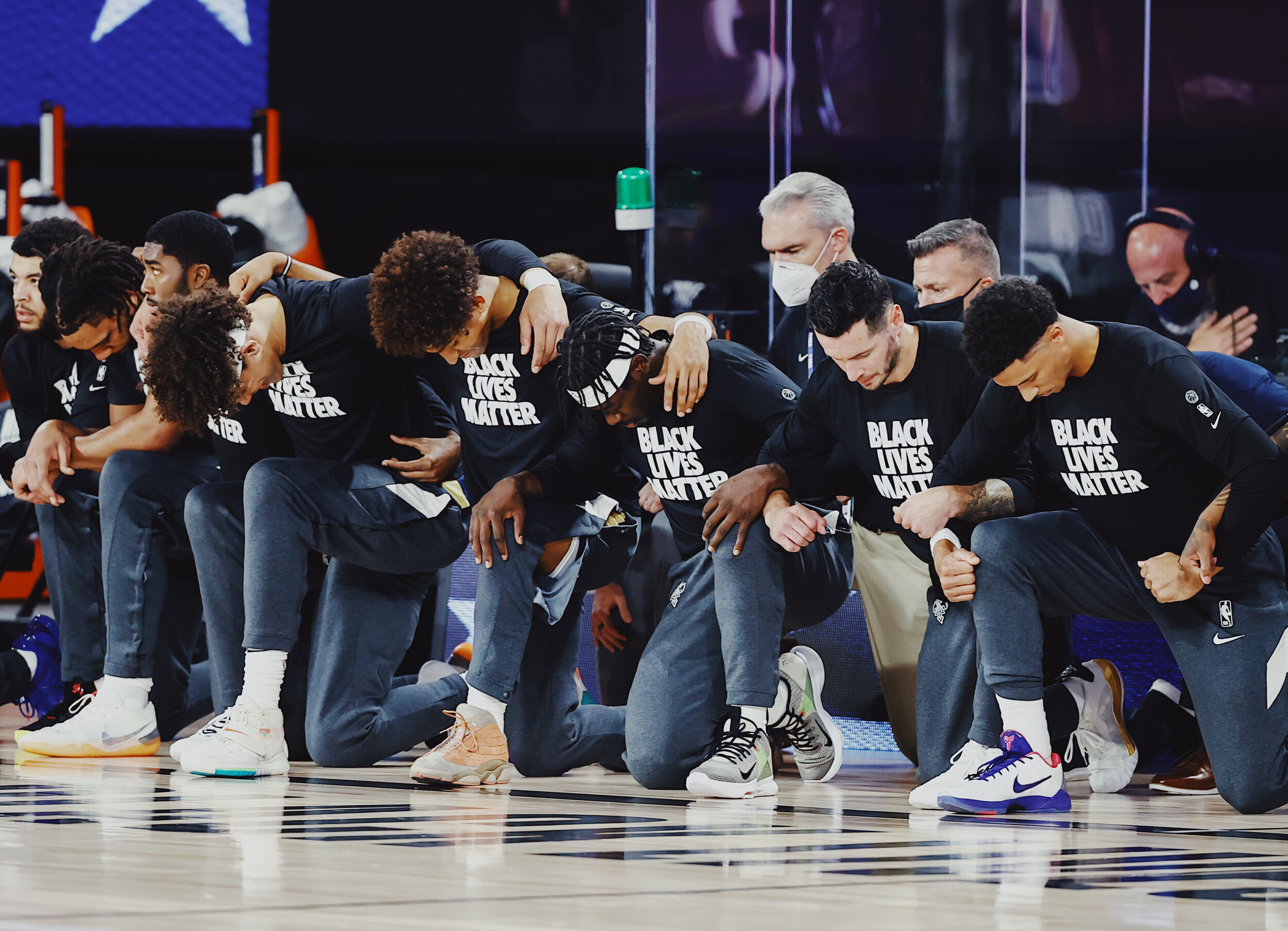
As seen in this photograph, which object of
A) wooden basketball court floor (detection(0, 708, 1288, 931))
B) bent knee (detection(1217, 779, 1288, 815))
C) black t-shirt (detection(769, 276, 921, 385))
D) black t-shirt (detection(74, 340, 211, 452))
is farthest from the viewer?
black t-shirt (detection(769, 276, 921, 385))

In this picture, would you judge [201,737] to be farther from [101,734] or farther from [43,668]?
[43,668]

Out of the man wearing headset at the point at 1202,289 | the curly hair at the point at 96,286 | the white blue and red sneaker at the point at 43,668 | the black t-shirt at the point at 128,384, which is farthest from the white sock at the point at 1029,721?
the man wearing headset at the point at 1202,289

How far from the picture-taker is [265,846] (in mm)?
1873

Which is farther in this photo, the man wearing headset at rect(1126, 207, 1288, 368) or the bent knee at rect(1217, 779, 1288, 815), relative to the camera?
the man wearing headset at rect(1126, 207, 1288, 368)

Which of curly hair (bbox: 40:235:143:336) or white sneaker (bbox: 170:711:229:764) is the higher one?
curly hair (bbox: 40:235:143:336)

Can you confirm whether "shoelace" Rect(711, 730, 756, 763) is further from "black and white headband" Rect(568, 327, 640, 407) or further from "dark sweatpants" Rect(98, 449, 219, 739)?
"dark sweatpants" Rect(98, 449, 219, 739)

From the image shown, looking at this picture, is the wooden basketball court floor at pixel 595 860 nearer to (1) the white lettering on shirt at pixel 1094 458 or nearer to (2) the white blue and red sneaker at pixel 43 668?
(1) the white lettering on shirt at pixel 1094 458

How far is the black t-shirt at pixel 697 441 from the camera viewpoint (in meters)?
2.94

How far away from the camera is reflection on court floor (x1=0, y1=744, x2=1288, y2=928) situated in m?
1.42

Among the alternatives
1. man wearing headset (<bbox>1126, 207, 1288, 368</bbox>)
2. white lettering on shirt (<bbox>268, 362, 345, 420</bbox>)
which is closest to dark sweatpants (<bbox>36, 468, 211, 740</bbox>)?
white lettering on shirt (<bbox>268, 362, 345, 420</bbox>)

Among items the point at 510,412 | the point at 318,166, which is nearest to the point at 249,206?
the point at 318,166

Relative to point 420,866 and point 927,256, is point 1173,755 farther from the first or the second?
point 420,866

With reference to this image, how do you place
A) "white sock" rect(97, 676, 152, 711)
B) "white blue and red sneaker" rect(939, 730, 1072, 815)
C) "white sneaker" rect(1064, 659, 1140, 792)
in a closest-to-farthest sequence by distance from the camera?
"white blue and red sneaker" rect(939, 730, 1072, 815) → "white sneaker" rect(1064, 659, 1140, 792) → "white sock" rect(97, 676, 152, 711)

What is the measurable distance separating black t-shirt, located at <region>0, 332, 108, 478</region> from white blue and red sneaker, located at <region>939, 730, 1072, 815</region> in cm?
225
